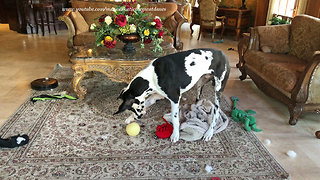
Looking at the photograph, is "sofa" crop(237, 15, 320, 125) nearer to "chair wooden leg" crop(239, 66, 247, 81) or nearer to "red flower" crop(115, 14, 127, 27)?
"chair wooden leg" crop(239, 66, 247, 81)

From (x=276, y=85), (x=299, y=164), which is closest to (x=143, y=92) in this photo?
(x=299, y=164)

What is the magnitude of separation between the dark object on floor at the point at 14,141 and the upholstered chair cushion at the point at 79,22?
2807mm

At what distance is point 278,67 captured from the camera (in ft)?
11.0

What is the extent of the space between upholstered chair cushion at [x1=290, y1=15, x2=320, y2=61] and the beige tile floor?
78cm

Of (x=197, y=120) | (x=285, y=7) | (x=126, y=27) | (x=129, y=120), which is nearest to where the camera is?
(x=197, y=120)

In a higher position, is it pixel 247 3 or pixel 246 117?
pixel 247 3

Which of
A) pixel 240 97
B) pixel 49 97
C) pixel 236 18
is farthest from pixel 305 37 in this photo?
pixel 236 18

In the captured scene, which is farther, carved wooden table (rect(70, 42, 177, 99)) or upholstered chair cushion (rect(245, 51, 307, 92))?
carved wooden table (rect(70, 42, 177, 99))

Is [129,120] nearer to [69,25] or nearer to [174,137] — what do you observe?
[174,137]

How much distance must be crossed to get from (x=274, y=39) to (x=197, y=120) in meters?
2.13

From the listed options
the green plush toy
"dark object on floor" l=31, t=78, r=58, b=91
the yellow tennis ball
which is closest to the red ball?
the yellow tennis ball

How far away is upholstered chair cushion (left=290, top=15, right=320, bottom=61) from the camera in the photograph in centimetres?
356

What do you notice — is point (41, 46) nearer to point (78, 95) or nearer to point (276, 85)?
point (78, 95)

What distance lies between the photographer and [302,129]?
2955 mm
